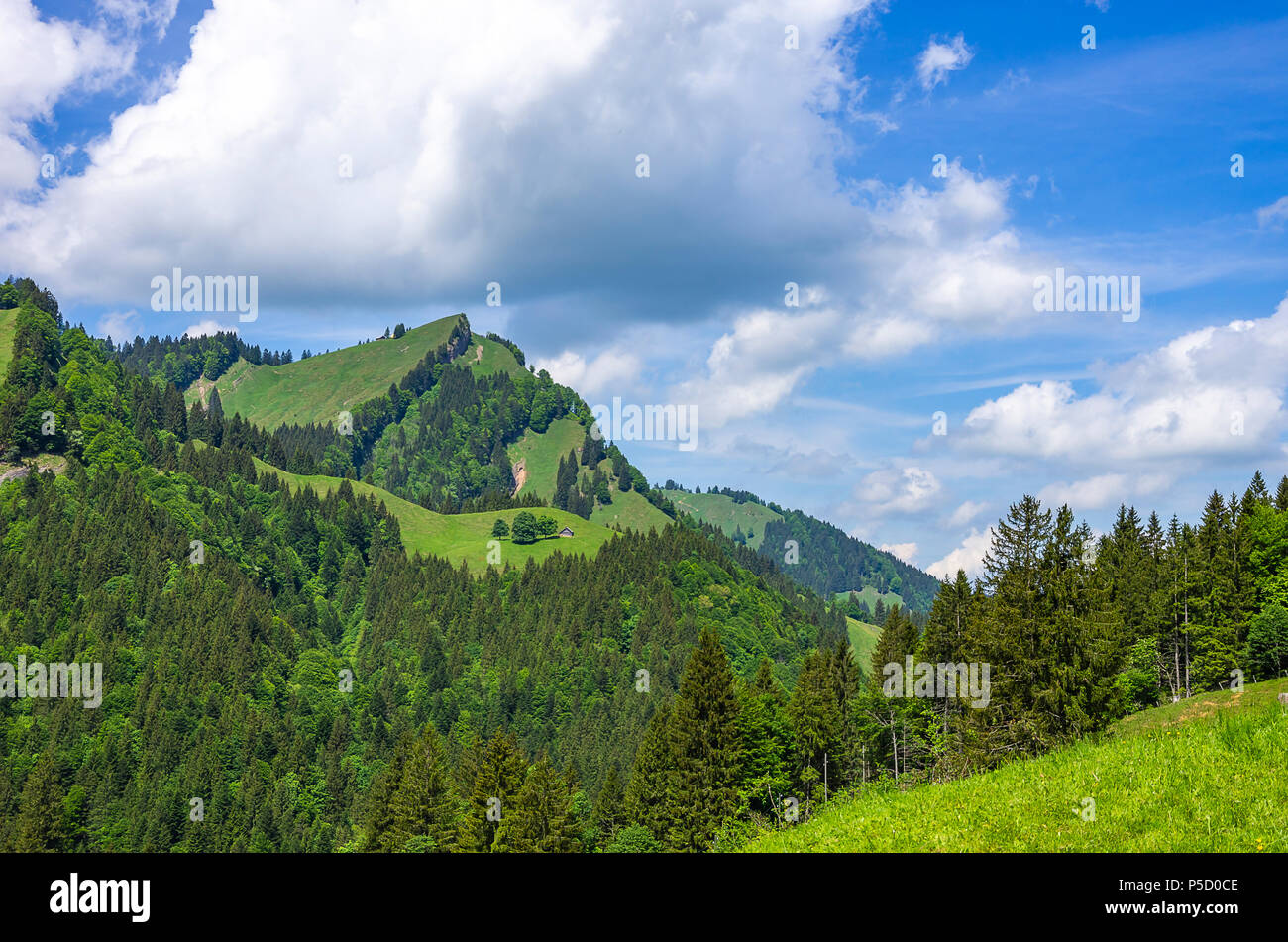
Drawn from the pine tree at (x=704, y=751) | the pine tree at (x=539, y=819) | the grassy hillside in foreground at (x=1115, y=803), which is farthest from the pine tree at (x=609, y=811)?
the grassy hillside in foreground at (x=1115, y=803)

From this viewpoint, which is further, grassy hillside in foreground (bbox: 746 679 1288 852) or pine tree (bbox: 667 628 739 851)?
pine tree (bbox: 667 628 739 851)

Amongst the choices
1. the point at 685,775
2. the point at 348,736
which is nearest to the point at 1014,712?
the point at 685,775

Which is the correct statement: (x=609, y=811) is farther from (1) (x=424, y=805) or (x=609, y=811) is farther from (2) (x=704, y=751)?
(2) (x=704, y=751)

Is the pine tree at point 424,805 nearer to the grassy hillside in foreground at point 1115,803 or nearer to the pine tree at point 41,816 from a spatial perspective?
the pine tree at point 41,816

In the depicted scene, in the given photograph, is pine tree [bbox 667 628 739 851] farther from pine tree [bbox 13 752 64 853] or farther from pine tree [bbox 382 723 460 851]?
pine tree [bbox 13 752 64 853]

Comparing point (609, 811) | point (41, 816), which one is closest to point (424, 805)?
point (609, 811)

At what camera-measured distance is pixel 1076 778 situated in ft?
56.3

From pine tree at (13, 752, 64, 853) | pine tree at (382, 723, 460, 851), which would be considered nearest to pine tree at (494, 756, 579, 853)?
pine tree at (382, 723, 460, 851)

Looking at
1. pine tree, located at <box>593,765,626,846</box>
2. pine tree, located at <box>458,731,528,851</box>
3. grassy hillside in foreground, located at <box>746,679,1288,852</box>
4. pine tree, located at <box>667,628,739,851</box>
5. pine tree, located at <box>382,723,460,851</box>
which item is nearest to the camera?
grassy hillside in foreground, located at <box>746,679,1288,852</box>

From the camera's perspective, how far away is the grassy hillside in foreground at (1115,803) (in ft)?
45.1

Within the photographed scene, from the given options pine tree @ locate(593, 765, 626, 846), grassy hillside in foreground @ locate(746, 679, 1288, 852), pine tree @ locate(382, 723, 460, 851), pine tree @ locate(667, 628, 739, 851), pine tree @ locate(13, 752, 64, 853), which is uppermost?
grassy hillside in foreground @ locate(746, 679, 1288, 852)

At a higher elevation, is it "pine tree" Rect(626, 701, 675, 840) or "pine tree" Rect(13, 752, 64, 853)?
"pine tree" Rect(626, 701, 675, 840)

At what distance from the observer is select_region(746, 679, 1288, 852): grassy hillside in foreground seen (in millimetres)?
13734
